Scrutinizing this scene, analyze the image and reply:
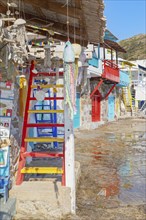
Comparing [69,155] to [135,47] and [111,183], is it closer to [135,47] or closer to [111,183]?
[111,183]

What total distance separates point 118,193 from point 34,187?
2.32 meters

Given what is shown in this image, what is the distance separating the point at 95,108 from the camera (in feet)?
79.6

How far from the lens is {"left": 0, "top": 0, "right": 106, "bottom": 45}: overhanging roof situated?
15.0ft

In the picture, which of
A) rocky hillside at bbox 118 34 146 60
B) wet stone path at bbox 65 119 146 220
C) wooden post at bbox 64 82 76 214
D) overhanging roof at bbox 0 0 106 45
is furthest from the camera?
rocky hillside at bbox 118 34 146 60

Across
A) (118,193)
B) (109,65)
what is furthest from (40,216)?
(109,65)

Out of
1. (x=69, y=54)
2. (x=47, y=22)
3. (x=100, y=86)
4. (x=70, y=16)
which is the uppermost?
(x=100, y=86)

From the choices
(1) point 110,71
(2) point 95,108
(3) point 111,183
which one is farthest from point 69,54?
(2) point 95,108

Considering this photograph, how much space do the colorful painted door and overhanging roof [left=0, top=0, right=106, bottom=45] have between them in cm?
1694

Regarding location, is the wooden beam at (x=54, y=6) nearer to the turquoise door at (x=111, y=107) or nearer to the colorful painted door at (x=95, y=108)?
the colorful painted door at (x=95, y=108)

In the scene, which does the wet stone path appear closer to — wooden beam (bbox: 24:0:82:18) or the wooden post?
the wooden post

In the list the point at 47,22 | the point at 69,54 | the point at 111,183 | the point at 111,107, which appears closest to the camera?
the point at 69,54

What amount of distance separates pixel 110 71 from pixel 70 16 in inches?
721

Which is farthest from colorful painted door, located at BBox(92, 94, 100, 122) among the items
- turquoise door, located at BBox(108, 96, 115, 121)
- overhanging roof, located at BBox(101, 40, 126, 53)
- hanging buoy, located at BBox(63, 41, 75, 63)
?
hanging buoy, located at BBox(63, 41, 75, 63)

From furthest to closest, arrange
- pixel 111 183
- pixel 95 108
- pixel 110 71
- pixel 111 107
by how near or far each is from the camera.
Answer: pixel 111 107, pixel 95 108, pixel 110 71, pixel 111 183
